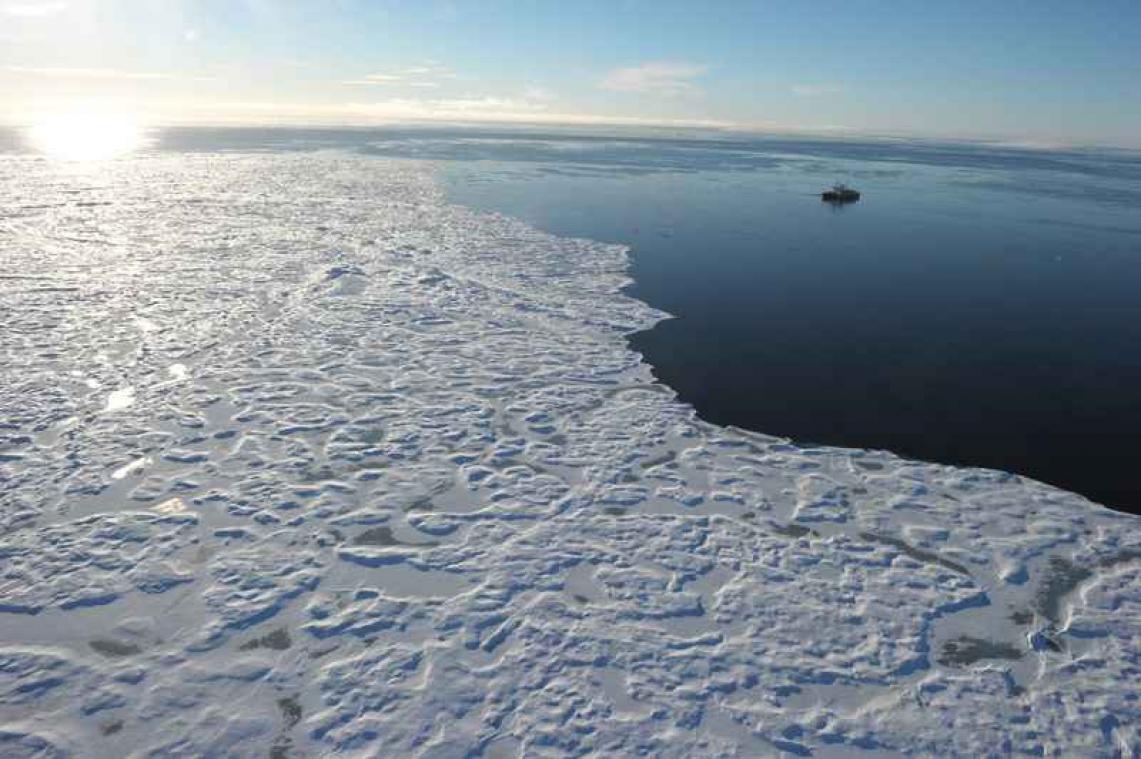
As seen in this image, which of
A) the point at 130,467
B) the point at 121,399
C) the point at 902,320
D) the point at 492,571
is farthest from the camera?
the point at 902,320

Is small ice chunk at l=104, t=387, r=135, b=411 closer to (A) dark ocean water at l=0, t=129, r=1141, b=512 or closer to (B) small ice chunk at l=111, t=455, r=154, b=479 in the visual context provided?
(B) small ice chunk at l=111, t=455, r=154, b=479

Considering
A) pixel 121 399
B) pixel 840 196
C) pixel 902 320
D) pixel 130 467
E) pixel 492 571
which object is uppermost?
pixel 840 196

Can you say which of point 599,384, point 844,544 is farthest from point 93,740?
point 599,384

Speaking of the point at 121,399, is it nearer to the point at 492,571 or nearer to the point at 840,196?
the point at 492,571

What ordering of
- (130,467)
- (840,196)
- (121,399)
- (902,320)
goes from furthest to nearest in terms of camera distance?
1. (840,196)
2. (902,320)
3. (121,399)
4. (130,467)

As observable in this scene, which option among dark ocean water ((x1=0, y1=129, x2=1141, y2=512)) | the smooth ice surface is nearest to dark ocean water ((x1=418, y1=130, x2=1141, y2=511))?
dark ocean water ((x1=0, y1=129, x2=1141, y2=512))

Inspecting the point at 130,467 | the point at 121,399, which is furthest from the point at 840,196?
the point at 130,467
